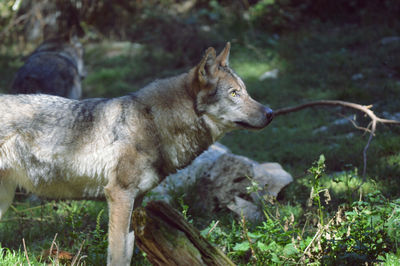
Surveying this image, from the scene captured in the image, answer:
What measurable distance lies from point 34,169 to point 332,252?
2.44m

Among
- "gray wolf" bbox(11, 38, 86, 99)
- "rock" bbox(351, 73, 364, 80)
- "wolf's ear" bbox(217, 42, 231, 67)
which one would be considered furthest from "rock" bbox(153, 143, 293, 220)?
Answer: "rock" bbox(351, 73, 364, 80)

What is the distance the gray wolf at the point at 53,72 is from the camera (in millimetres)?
6570

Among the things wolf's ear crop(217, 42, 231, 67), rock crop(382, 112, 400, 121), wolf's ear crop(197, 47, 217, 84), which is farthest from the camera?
rock crop(382, 112, 400, 121)

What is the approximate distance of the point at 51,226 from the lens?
4.53m

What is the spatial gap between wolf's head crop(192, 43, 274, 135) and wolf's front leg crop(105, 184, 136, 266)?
3.08 feet

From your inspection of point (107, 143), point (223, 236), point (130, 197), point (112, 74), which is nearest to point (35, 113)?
point (107, 143)

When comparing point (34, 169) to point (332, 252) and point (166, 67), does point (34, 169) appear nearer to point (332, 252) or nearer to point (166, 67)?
point (332, 252)

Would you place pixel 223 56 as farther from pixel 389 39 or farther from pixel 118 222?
pixel 389 39

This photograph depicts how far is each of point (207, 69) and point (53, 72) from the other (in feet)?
13.8

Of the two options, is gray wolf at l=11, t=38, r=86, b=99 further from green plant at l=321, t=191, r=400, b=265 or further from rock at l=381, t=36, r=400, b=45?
rock at l=381, t=36, r=400, b=45

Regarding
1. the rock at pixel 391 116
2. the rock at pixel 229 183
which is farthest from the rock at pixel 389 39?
the rock at pixel 229 183

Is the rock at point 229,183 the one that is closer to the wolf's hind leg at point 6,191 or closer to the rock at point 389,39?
the wolf's hind leg at point 6,191

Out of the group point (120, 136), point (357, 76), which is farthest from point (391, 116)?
point (120, 136)

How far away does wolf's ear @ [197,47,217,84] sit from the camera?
3486 mm
